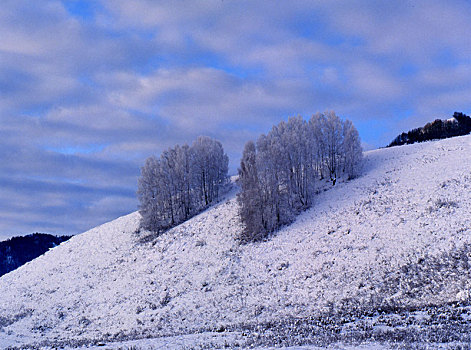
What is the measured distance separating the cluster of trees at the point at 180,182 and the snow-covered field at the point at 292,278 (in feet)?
18.6

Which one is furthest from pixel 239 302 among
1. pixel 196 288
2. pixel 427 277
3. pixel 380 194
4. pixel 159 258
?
pixel 380 194

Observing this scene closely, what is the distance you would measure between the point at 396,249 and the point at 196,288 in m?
19.1

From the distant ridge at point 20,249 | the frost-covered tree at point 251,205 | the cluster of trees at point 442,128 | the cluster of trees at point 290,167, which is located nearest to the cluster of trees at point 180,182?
the cluster of trees at point 290,167

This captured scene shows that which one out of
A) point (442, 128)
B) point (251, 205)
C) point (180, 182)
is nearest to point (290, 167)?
point (251, 205)

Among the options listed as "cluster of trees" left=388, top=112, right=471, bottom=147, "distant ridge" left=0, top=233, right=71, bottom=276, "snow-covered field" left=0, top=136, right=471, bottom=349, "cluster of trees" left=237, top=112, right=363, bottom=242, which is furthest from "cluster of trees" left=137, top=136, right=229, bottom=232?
"distant ridge" left=0, top=233, right=71, bottom=276

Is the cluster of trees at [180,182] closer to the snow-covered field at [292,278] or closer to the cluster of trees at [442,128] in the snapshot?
the snow-covered field at [292,278]

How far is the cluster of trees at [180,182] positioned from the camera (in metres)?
60.8

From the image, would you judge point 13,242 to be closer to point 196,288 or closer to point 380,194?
point 196,288

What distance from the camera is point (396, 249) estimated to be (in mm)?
31531

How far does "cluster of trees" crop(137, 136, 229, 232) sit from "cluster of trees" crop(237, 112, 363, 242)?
8.78m

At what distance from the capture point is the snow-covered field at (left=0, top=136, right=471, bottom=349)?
20.2m

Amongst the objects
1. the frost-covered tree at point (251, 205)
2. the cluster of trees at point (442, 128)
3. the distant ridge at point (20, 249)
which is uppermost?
the cluster of trees at point (442, 128)

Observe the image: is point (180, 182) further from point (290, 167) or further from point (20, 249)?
point (20, 249)

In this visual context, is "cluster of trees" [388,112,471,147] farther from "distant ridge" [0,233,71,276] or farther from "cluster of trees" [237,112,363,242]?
"distant ridge" [0,233,71,276]
